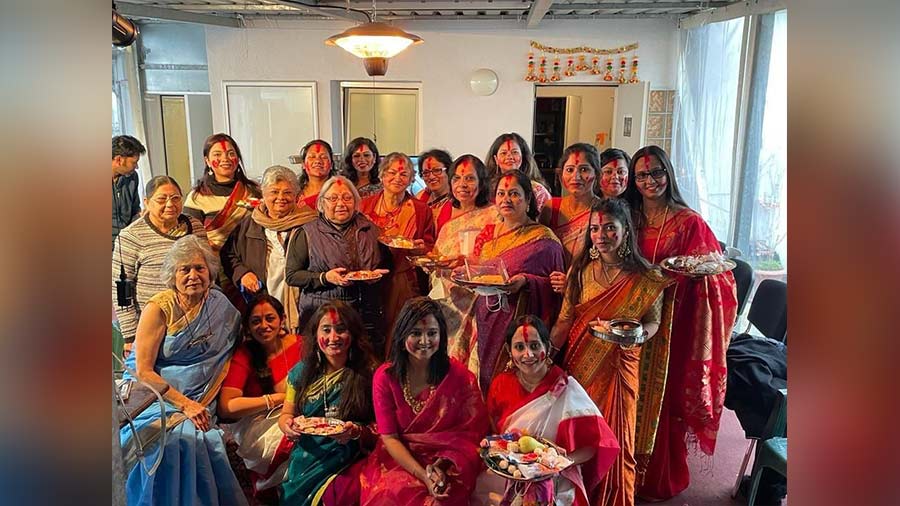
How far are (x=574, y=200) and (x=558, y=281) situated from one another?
0.97 ft

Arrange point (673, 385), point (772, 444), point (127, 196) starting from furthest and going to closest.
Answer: point (673, 385)
point (772, 444)
point (127, 196)

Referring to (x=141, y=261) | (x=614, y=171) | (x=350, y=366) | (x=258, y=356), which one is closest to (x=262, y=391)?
(x=258, y=356)

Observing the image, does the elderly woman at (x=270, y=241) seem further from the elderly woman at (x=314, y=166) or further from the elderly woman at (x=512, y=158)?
the elderly woman at (x=512, y=158)

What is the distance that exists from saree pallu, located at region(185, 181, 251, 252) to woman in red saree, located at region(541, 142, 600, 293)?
1129 mm

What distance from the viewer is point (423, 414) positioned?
1.74 meters

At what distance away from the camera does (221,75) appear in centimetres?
234

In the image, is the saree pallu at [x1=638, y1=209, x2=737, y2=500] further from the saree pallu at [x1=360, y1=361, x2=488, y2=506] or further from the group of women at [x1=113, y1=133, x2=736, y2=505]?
the saree pallu at [x1=360, y1=361, x2=488, y2=506]

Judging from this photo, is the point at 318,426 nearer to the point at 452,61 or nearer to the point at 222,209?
the point at 222,209

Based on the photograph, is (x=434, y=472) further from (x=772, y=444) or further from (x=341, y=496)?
(x=772, y=444)

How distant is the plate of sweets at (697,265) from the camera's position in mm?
1898

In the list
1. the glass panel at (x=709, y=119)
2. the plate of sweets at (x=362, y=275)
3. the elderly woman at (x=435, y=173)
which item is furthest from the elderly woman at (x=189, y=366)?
the glass panel at (x=709, y=119)
